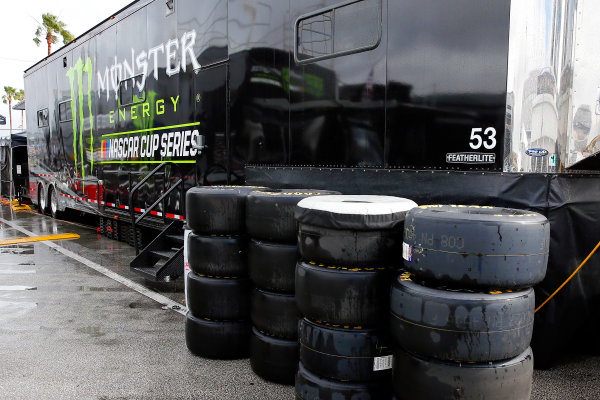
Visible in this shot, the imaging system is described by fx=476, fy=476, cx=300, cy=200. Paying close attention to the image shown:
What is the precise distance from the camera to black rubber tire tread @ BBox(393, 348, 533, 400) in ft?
7.17

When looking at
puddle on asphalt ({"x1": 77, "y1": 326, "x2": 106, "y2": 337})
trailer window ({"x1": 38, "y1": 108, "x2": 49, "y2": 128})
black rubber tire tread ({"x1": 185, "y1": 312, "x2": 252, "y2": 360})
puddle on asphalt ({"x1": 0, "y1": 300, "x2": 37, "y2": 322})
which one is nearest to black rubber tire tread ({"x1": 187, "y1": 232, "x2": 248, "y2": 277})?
black rubber tire tread ({"x1": 185, "y1": 312, "x2": 252, "y2": 360})

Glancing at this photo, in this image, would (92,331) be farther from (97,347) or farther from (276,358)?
(276,358)

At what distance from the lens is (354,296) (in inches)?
103

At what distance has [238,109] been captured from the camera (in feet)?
17.4

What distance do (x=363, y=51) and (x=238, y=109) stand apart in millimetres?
1912

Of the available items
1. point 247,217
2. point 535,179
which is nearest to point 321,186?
point 247,217

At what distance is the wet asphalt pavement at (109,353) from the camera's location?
3291 mm

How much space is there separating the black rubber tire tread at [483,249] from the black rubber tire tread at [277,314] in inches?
46.1

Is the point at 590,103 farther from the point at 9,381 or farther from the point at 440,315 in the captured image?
the point at 9,381

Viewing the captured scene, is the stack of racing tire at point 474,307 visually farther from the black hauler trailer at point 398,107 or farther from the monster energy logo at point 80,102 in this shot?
the monster energy logo at point 80,102

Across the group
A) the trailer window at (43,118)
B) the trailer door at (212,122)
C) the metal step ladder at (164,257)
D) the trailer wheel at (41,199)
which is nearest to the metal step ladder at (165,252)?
the metal step ladder at (164,257)

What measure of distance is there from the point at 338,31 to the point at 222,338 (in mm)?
2689

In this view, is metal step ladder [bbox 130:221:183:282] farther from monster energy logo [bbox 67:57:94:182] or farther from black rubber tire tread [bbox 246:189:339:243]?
monster energy logo [bbox 67:57:94:182]

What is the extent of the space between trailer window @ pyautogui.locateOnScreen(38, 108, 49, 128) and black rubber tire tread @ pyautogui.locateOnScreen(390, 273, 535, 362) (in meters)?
12.2
